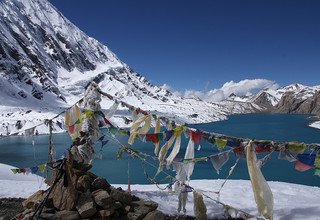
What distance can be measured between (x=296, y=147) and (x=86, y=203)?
556 cm

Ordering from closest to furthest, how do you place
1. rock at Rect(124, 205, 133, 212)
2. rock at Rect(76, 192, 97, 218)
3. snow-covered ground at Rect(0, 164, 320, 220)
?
rock at Rect(76, 192, 97, 218) → rock at Rect(124, 205, 133, 212) → snow-covered ground at Rect(0, 164, 320, 220)

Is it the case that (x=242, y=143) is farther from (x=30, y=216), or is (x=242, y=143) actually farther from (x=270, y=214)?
(x=30, y=216)

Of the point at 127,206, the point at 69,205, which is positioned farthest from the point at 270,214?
the point at 69,205

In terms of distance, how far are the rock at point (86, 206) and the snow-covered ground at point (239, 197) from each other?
2.30m

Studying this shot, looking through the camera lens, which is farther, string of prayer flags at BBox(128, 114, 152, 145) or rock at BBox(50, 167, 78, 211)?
string of prayer flags at BBox(128, 114, 152, 145)

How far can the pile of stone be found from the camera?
979 centimetres

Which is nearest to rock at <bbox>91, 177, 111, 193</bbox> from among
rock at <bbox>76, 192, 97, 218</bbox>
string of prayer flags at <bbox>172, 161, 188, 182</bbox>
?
rock at <bbox>76, 192, 97, 218</bbox>

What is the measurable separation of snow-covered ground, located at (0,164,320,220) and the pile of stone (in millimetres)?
1219

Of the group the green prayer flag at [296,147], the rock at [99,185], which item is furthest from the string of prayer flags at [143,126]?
the green prayer flag at [296,147]

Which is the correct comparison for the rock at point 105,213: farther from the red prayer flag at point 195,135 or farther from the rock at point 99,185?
the red prayer flag at point 195,135

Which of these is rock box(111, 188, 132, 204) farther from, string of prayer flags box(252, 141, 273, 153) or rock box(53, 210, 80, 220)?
string of prayer flags box(252, 141, 273, 153)

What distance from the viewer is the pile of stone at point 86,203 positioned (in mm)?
9789

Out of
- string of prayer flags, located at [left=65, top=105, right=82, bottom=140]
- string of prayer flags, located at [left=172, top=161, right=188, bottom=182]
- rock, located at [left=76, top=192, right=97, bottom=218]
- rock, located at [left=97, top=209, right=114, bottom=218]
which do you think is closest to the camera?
rock, located at [left=76, top=192, right=97, bottom=218]

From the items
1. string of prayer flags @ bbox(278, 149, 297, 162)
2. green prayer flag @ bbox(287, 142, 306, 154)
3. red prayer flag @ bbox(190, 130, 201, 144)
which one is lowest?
string of prayer flags @ bbox(278, 149, 297, 162)
